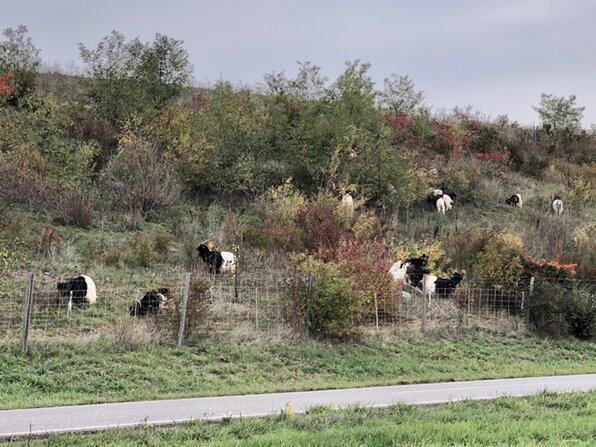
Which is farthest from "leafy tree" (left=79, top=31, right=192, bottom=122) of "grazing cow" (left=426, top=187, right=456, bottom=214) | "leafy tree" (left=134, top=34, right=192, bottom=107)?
"grazing cow" (left=426, top=187, right=456, bottom=214)

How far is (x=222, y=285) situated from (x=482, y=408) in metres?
9.05

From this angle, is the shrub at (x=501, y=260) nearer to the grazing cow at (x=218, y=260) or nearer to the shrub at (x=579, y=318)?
the shrub at (x=579, y=318)

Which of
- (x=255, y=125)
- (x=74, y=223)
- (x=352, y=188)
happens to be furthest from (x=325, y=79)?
(x=74, y=223)

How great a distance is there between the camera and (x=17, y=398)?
347 inches

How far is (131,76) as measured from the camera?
3005 centimetres

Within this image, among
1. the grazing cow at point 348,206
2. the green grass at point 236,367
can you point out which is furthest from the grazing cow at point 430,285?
the grazing cow at point 348,206

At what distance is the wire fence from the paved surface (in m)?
3.42

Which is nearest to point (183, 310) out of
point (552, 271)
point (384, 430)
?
point (384, 430)

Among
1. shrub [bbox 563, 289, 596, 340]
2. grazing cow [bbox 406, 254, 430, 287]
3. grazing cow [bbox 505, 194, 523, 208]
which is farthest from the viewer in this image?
grazing cow [bbox 505, 194, 523, 208]

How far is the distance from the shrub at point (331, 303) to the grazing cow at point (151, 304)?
340cm

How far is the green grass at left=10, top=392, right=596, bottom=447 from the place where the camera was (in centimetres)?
664

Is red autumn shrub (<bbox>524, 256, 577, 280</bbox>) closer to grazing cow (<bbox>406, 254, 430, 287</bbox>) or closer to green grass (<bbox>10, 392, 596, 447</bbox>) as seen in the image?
grazing cow (<bbox>406, 254, 430, 287</bbox>)

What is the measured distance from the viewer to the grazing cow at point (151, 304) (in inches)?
515

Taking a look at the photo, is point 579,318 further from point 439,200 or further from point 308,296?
point 439,200
